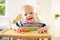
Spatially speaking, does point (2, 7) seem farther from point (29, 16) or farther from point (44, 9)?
point (29, 16)

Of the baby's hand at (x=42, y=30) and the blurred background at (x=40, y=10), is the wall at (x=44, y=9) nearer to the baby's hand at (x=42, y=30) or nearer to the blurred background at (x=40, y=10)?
the blurred background at (x=40, y=10)

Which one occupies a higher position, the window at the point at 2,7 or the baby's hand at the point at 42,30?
the window at the point at 2,7

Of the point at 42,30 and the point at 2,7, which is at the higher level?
the point at 2,7

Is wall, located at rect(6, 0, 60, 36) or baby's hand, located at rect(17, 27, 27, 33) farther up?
wall, located at rect(6, 0, 60, 36)

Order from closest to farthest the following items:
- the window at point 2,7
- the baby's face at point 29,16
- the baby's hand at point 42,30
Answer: the baby's hand at point 42,30 < the baby's face at point 29,16 < the window at point 2,7

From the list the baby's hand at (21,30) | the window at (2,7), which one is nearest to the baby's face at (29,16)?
the baby's hand at (21,30)

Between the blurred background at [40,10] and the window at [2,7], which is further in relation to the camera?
the window at [2,7]

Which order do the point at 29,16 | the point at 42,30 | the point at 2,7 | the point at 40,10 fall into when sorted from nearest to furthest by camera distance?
1. the point at 42,30
2. the point at 29,16
3. the point at 40,10
4. the point at 2,7

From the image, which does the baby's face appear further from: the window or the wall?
the window

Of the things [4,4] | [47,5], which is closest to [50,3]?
[47,5]

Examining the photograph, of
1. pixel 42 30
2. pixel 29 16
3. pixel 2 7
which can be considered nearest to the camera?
pixel 42 30

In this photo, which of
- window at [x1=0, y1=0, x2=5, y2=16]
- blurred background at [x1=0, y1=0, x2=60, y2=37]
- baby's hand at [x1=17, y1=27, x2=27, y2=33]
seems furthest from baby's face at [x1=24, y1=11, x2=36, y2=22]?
window at [x1=0, y1=0, x2=5, y2=16]

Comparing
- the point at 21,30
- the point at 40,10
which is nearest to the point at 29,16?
the point at 21,30

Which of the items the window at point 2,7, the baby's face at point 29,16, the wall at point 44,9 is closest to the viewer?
the baby's face at point 29,16
